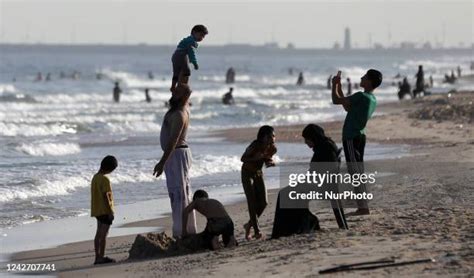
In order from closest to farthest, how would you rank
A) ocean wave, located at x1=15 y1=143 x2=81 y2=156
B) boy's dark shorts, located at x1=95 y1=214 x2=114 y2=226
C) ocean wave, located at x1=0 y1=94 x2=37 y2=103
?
boy's dark shorts, located at x1=95 y1=214 x2=114 y2=226 < ocean wave, located at x1=15 y1=143 x2=81 y2=156 < ocean wave, located at x1=0 y1=94 x2=37 y2=103

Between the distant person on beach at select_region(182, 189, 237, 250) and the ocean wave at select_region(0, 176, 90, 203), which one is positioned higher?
the distant person on beach at select_region(182, 189, 237, 250)

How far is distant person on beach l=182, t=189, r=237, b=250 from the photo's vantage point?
10484 millimetres

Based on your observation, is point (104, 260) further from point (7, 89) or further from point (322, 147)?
point (7, 89)

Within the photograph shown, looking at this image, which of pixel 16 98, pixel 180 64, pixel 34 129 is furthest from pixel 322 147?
pixel 16 98

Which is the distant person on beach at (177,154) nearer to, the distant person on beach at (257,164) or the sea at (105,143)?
the distant person on beach at (257,164)

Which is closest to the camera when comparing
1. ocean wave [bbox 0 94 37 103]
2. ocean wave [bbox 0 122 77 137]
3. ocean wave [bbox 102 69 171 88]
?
ocean wave [bbox 0 122 77 137]

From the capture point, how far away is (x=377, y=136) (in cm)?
2656

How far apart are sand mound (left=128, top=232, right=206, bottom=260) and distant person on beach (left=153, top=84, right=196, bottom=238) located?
0.20 meters

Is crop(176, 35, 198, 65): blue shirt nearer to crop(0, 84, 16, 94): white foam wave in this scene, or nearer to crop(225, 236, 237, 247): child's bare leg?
crop(225, 236, 237, 247): child's bare leg

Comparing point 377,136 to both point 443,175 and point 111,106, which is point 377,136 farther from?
point 111,106

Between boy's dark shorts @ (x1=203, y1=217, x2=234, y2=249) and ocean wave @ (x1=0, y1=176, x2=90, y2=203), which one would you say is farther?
ocean wave @ (x1=0, y1=176, x2=90, y2=203)

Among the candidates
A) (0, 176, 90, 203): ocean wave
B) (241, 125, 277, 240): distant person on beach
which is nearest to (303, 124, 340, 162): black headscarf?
(241, 125, 277, 240): distant person on beach

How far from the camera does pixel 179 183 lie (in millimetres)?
10742

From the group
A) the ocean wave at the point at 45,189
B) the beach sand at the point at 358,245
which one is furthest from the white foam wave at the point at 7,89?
the beach sand at the point at 358,245
